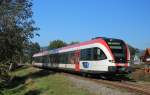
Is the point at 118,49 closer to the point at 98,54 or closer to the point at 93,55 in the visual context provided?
the point at 98,54

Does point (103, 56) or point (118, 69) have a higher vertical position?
point (103, 56)

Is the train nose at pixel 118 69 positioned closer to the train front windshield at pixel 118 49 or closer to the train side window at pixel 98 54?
the train front windshield at pixel 118 49

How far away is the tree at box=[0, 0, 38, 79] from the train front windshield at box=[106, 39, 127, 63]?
14.8 metres

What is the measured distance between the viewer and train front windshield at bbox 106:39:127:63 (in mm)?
27328

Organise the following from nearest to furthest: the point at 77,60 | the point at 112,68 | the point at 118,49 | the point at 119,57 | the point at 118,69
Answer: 1. the point at 112,68
2. the point at 118,69
3. the point at 119,57
4. the point at 118,49
5. the point at 77,60

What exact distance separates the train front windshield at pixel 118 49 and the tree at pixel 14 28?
14848mm

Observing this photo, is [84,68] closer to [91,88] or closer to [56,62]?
[91,88]

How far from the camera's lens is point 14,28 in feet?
133

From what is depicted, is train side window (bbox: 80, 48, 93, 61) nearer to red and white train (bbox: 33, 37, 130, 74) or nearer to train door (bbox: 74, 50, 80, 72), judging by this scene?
red and white train (bbox: 33, 37, 130, 74)

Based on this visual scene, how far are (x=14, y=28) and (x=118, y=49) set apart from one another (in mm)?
15482

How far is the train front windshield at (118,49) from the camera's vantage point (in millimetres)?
27328

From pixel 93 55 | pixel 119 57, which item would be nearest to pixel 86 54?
pixel 93 55

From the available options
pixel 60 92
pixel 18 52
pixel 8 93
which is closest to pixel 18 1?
pixel 18 52

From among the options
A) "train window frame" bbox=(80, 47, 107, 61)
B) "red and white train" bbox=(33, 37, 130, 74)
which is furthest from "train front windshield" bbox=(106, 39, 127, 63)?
"train window frame" bbox=(80, 47, 107, 61)
